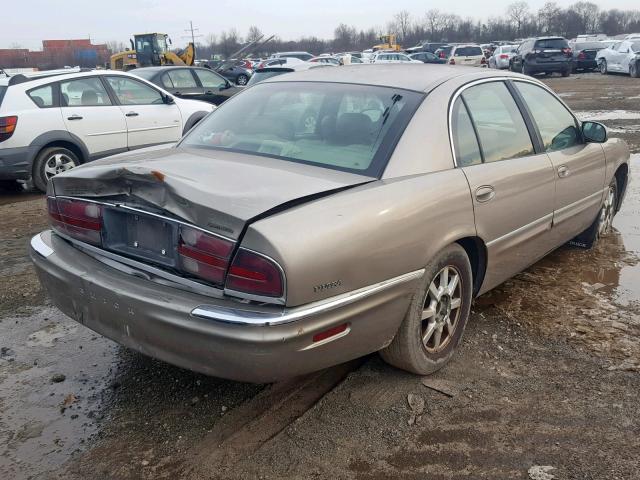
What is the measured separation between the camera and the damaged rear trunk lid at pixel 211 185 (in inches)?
97.6

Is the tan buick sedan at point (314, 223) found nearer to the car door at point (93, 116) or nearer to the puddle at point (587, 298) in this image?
the puddle at point (587, 298)

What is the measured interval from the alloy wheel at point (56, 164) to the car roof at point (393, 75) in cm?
486

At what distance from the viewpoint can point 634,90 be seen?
20.0 metres

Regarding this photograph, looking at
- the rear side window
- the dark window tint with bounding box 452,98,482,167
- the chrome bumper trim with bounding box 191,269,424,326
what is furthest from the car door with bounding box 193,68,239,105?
the chrome bumper trim with bounding box 191,269,424,326

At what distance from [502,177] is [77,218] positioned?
7.58 ft

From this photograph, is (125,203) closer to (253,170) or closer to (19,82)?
(253,170)

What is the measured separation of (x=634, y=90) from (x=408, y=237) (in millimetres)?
20296

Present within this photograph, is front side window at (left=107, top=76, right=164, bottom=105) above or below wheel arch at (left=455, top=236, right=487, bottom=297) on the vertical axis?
above

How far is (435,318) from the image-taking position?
10.6 feet

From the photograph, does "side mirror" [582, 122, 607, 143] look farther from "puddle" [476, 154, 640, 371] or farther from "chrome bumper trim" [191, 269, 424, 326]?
"chrome bumper trim" [191, 269, 424, 326]

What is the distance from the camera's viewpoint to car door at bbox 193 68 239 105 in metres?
12.8

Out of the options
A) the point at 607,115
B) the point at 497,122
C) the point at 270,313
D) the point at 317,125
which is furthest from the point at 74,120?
the point at 607,115

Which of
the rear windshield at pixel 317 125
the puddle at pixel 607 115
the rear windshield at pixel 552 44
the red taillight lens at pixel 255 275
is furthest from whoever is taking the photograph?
the rear windshield at pixel 552 44

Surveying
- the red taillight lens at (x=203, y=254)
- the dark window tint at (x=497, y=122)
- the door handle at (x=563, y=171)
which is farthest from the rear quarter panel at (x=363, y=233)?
the door handle at (x=563, y=171)
